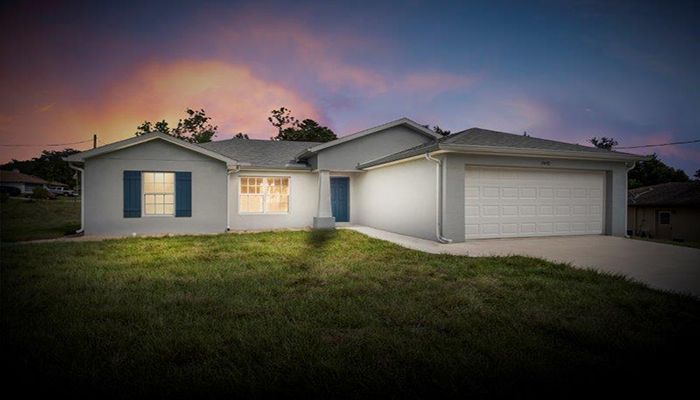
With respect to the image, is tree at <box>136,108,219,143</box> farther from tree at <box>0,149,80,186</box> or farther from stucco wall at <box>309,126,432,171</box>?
tree at <box>0,149,80,186</box>

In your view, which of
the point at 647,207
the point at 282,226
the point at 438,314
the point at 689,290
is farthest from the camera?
the point at 647,207

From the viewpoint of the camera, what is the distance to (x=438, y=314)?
13.8 ft

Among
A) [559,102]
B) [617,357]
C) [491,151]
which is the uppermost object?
[559,102]

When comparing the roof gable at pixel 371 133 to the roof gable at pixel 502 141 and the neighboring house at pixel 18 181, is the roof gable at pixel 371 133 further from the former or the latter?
the neighboring house at pixel 18 181

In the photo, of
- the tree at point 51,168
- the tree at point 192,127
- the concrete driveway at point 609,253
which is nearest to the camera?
the concrete driveway at point 609,253

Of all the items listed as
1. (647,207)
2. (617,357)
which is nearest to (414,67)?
(617,357)

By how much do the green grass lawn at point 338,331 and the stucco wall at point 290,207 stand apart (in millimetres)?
7741

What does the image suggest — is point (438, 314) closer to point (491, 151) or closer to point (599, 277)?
point (599, 277)

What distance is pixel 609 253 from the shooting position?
8633mm

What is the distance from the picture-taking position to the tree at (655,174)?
41.3m

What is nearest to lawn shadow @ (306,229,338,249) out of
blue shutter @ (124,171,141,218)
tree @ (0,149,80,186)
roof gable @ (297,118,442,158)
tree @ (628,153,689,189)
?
roof gable @ (297,118,442,158)

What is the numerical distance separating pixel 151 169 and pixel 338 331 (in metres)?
11.7

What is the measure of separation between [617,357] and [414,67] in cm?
1234

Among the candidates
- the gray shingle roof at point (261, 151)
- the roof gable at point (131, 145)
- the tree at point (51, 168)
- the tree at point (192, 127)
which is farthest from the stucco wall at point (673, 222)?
the tree at point (51, 168)
